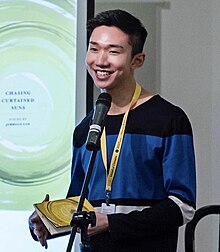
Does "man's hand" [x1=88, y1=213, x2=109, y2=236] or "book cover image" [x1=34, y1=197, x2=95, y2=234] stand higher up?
"book cover image" [x1=34, y1=197, x2=95, y2=234]

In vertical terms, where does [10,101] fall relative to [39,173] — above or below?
above

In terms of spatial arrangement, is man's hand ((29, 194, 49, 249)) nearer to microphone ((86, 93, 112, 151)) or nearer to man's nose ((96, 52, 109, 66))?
microphone ((86, 93, 112, 151))

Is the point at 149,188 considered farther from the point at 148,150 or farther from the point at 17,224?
the point at 17,224

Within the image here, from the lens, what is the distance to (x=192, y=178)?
4.78 feet

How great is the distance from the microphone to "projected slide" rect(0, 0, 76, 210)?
803 mm

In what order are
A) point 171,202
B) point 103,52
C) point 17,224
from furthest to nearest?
point 17,224
point 103,52
point 171,202

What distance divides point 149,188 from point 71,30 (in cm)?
85

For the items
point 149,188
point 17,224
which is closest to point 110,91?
point 149,188

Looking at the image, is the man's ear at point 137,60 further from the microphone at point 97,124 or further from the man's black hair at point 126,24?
the microphone at point 97,124

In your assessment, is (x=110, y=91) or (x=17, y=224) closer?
(x=110, y=91)

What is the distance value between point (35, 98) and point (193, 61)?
2.06ft

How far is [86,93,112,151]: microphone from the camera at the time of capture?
46.9 inches

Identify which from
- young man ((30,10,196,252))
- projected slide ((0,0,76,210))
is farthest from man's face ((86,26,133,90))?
projected slide ((0,0,76,210))

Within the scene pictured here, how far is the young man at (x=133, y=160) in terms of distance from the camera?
1.41m
